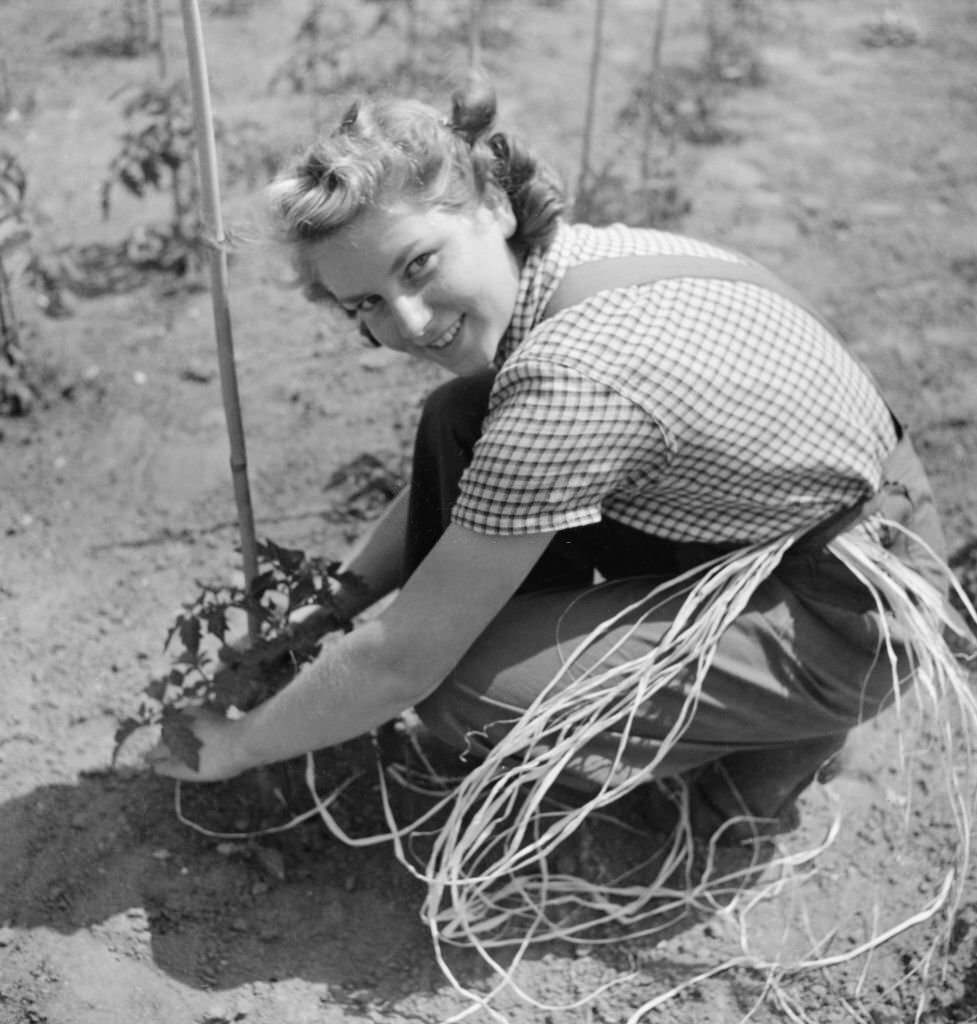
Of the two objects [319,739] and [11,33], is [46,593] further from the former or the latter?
[11,33]

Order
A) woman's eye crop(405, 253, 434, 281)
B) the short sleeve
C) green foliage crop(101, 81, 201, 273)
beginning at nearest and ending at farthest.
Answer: the short sleeve → woman's eye crop(405, 253, 434, 281) → green foliage crop(101, 81, 201, 273)

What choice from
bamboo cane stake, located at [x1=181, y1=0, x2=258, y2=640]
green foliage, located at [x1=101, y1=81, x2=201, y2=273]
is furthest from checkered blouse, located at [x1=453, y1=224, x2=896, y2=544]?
green foliage, located at [x1=101, y1=81, x2=201, y2=273]

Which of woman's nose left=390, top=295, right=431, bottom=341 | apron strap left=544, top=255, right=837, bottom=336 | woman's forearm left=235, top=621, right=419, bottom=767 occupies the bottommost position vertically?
woman's forearm left=235, top=621, right=419, bottom=767

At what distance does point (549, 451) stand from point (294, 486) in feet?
4.15

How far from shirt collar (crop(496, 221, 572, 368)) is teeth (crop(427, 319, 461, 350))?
0.22 ft

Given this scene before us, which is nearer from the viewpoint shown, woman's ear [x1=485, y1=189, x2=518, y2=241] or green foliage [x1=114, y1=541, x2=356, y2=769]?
woman's ear [x1=485, y1=189, x2=518, y2=241]

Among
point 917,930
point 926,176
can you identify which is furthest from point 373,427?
point 926,176

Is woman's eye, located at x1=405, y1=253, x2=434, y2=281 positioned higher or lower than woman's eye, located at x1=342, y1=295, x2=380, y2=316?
higher

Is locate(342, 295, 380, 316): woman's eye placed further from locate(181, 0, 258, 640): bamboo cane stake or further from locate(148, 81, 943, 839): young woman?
locate(181, 0, 258, 640): bamboo cane stake

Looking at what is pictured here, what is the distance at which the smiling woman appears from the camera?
1.77 meters

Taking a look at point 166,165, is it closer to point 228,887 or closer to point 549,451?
point 228,887

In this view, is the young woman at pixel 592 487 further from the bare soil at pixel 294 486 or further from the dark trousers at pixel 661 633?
the bare soil at pixel 294 486

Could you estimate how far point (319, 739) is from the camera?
6.52ft

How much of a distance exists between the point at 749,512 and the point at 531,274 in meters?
0.42
